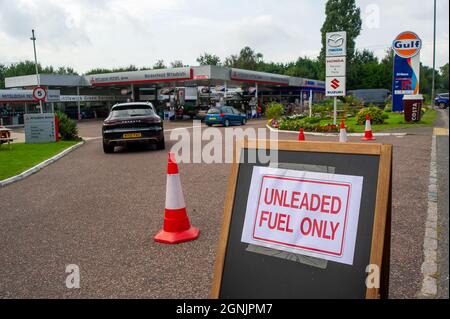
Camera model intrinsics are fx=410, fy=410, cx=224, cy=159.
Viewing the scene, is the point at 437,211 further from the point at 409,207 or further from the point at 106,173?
the point at 106,173

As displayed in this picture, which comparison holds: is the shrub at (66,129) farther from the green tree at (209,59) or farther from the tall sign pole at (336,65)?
the green tree at (209,59)

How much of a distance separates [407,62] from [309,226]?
23999mm

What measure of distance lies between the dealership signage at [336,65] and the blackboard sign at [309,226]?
1558cm

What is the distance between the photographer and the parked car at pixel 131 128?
43.4 ft

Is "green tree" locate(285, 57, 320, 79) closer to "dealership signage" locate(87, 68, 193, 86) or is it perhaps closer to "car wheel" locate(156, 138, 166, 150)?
"dealership signage" locate(87, 68, 193, 86)

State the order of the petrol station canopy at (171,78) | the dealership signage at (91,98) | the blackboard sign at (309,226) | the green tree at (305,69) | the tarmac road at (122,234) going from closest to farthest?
the blackboard sign at (309,226)
the tarmac road at (122,234)
the petrol station canopy at (171,78)
the dealership signage at (91,98)
the green tree at (305,69)

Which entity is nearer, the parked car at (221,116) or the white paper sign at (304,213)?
the white paper sign at (304,213)

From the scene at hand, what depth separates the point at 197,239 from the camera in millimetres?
4750

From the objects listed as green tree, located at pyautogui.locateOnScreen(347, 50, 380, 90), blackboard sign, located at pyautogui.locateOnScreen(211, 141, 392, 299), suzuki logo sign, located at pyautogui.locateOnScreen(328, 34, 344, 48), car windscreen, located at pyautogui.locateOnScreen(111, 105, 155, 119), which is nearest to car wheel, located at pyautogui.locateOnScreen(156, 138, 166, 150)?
car windscreen, located at pyautogui.locateOnScreen(111, 105, 155, 119)

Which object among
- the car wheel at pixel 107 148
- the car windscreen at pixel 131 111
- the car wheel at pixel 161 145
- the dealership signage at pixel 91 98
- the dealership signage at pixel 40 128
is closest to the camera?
the car windscreen at pixel 131 111

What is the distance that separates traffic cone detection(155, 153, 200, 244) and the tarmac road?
132 mm

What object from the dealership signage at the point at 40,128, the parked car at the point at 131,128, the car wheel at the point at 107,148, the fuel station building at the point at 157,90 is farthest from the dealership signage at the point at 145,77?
the parked car at the point at 131,128

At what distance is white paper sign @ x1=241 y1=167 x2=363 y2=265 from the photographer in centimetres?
237

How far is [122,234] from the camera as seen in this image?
504cm
